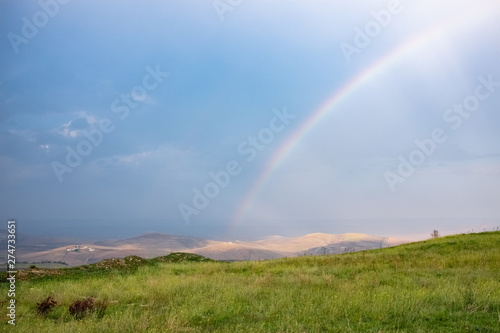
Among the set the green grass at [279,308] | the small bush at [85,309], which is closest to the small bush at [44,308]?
the green grass at [279,308]

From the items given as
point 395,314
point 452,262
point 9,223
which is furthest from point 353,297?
point 452,262

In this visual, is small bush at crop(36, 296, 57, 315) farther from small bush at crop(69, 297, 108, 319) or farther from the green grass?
small bush at crop(69, 297, 108, 319)

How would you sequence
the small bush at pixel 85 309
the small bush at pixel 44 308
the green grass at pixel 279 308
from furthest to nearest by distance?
the small bush at pixel 44 308 < the small bush at pixel 85 309 < the green grass at pixel 279 308

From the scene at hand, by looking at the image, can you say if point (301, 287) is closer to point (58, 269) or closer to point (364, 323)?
point (364, 323)

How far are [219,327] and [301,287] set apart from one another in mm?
5325

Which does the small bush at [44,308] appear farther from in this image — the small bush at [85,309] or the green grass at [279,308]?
the small bush at [85,309]

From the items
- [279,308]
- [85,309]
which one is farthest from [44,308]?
[279,308]

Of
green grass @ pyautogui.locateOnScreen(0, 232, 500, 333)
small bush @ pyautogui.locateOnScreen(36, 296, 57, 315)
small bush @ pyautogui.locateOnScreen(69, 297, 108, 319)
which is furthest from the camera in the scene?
small bush @ pyautogui.locateOnScreen(36, 296, 57, 315)

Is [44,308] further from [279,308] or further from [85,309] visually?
[279,308]

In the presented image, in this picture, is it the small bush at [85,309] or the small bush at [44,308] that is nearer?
the small bush at [85,309]

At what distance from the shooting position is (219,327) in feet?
25.7

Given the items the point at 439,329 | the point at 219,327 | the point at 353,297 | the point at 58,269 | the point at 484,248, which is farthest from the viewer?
the point at 484,248

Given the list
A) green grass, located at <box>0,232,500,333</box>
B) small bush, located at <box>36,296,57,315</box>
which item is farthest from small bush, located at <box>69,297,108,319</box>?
small bush, located at <box>36,296,57,315</box>

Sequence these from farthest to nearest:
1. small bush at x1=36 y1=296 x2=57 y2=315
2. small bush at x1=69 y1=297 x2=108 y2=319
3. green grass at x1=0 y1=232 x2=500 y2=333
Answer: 1. small bush at x1=36 y1=296 x2=57 y2=315
2. small bush at x1=69 y1=297 x2=108 y2=319
3. green grass at x1=0 y1=232 x2=500 y2=333
